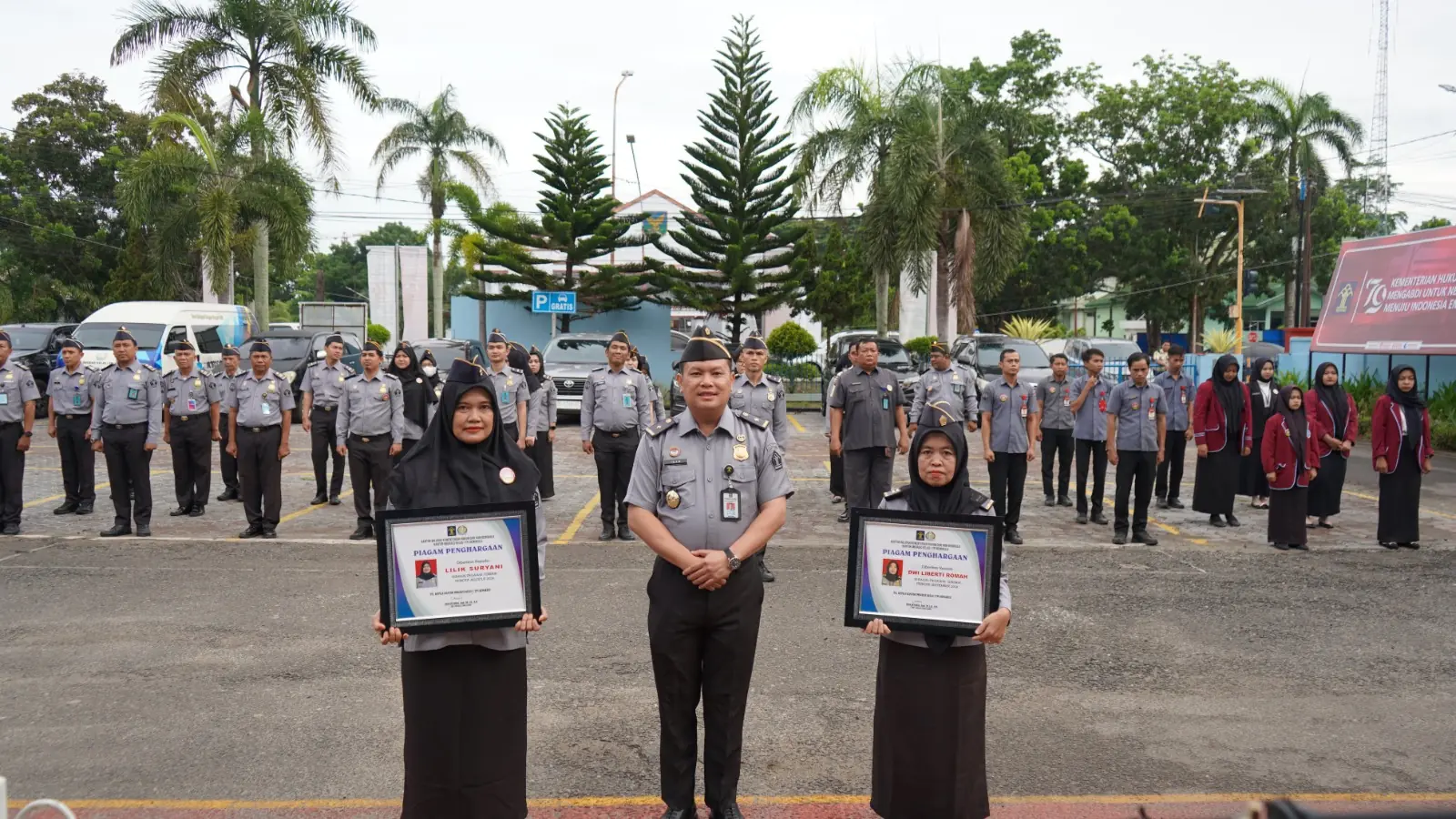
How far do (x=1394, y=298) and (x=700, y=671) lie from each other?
21.0 m

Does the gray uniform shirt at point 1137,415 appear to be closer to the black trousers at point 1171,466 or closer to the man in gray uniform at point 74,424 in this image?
the black trousers at point 1171,466

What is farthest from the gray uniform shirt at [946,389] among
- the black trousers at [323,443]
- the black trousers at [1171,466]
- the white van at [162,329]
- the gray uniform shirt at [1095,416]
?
the white van at [162,329]

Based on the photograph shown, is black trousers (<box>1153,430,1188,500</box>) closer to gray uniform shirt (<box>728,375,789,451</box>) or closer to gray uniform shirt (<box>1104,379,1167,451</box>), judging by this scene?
gray uniform shirt (<box>1104,379,1167,451</box>)

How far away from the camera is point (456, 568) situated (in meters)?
3.48

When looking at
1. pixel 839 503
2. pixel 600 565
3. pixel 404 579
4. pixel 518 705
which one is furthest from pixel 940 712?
pixel 839 503

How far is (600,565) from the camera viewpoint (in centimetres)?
878

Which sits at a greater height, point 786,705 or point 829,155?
point 829,155

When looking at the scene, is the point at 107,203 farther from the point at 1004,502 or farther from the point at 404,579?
the point at 404,579

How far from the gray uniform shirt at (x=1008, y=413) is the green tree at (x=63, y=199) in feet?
115

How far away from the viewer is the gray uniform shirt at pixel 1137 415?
32.4ft

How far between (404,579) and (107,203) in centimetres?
4268

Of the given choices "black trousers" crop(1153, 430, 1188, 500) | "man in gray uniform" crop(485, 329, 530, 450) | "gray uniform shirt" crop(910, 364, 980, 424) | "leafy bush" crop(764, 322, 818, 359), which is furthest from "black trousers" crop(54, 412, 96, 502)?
"leafy bush" crop(764, 322, 818, 359)

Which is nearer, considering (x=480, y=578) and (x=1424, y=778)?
(x=480, y=578)

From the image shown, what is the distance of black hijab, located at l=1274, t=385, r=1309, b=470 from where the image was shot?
32.1ft
